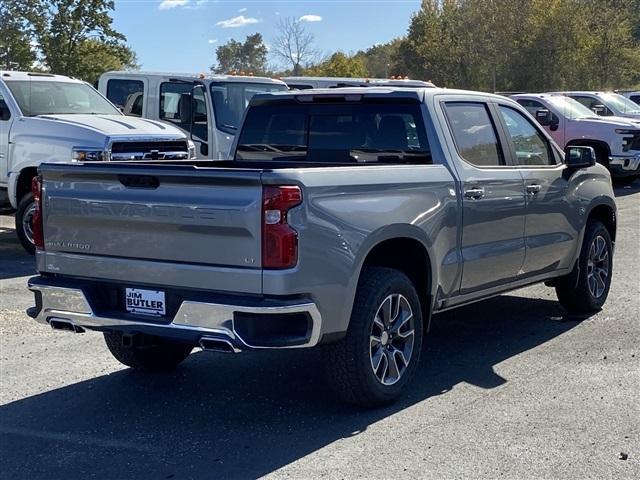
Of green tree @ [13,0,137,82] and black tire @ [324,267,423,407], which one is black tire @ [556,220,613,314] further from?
green tree @ [13,0,137,82]

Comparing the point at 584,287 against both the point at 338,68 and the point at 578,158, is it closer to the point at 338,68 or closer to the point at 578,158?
the point at 578,158

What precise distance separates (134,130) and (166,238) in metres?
6.65

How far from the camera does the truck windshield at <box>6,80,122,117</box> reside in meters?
11.7

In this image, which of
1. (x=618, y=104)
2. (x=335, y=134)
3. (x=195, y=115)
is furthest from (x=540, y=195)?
(x=618, y=104)

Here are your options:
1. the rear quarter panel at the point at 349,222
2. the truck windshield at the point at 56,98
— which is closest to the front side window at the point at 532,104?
the truck windshield at the point at 56,98

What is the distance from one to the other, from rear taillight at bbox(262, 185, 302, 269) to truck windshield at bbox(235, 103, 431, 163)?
5.58 ft

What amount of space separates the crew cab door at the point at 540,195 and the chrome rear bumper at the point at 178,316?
2743mm

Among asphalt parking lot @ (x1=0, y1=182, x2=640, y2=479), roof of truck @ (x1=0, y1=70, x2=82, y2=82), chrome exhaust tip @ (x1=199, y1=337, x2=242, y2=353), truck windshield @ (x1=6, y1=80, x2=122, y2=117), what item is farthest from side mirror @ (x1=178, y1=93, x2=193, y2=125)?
chrome exhaust tip @ (x1=199, y1=337, x2=242, y2=353)

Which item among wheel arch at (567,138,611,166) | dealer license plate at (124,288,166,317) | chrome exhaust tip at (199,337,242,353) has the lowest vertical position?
chrome exhaust tip at (199,337,242,353)

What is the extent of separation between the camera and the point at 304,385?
5.95 meters

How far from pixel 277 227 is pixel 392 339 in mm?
1306

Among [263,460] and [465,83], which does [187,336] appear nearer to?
[263,460]

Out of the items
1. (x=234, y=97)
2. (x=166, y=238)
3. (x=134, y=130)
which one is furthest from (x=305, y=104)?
(x=234, y=97)

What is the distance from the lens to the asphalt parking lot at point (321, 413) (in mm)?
4566
